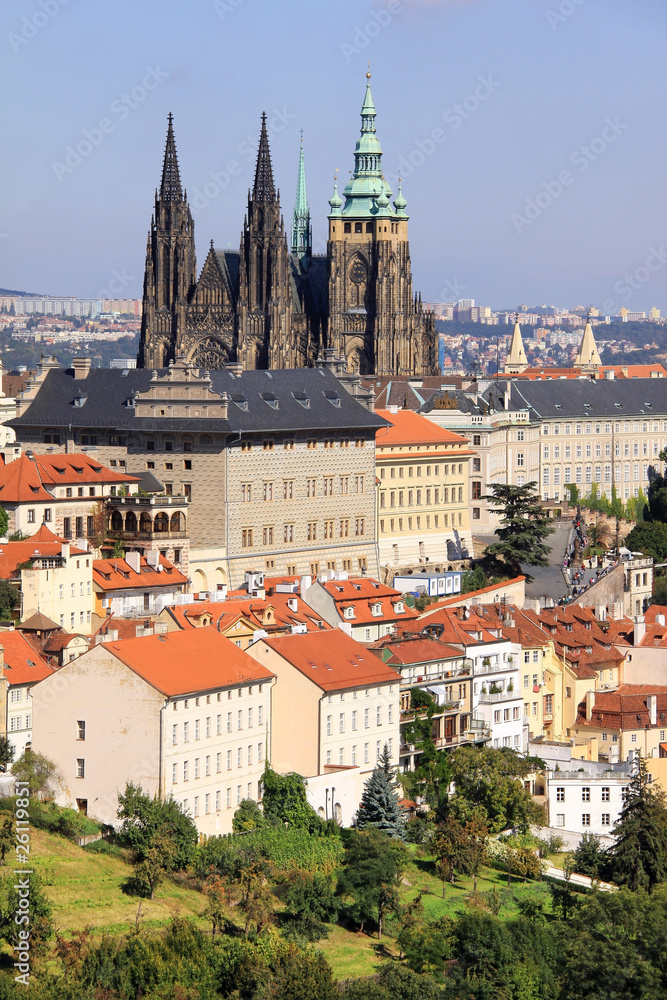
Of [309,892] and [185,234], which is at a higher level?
[185,234]

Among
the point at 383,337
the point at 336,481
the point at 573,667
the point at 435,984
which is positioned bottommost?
the point at 435,984

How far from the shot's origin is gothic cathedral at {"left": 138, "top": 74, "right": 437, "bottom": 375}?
156500 millimetres

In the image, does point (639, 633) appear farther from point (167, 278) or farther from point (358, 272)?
point (358, 272)

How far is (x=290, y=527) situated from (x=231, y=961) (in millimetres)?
46136

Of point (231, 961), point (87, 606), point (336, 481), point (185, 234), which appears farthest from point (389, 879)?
point (185, 234)

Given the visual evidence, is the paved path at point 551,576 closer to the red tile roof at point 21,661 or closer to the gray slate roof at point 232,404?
the gray slate roof at point 232,404

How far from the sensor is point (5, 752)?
7338cm

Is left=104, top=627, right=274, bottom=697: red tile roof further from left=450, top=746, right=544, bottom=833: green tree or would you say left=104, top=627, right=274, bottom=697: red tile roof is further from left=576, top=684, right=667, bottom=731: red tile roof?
left=576, top=684, right=667, bottom=731: red tile roof

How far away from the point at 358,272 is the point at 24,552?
76.9 metres

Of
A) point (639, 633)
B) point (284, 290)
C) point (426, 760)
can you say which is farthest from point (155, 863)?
point (284, 290)

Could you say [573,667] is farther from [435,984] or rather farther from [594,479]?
[594,479]

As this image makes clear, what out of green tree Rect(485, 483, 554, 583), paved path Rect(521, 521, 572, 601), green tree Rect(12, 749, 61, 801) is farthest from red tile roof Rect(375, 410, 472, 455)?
green tree Rect(12, 749, 61, 801)

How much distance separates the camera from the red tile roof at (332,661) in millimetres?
79312

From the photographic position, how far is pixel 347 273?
538 feet
